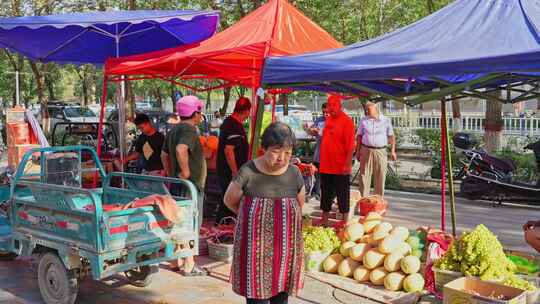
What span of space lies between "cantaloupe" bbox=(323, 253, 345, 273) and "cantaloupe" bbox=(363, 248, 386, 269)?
367mm

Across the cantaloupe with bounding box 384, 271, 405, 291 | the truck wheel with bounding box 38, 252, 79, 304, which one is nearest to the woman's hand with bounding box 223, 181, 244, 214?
the truck wheel with bounding box 38, 252, 79, 304

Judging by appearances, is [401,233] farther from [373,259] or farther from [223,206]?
[223,206]

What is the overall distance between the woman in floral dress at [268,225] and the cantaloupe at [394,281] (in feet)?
6.67

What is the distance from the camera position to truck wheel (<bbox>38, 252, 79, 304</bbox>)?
4.47 metres

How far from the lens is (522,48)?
3.72 metres

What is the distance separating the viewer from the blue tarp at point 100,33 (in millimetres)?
7416

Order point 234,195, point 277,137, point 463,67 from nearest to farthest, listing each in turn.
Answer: point 277,137 → point 234,195 → point 463,67

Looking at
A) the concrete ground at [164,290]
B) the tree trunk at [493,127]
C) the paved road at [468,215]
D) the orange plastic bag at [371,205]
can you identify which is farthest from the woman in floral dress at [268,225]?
the tree trunk at [493,127]

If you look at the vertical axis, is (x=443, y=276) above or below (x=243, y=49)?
below

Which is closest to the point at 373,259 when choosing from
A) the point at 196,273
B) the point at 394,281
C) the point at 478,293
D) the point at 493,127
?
the point at 394,281

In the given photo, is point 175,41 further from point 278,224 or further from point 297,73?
point 278,224

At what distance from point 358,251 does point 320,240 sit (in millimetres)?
424

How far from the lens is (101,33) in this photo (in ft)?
27.7

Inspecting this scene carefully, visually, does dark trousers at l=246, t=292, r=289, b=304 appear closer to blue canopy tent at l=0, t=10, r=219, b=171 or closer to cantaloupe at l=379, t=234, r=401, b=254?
cantaloupe at l=379, t=234, r=401, b=254
